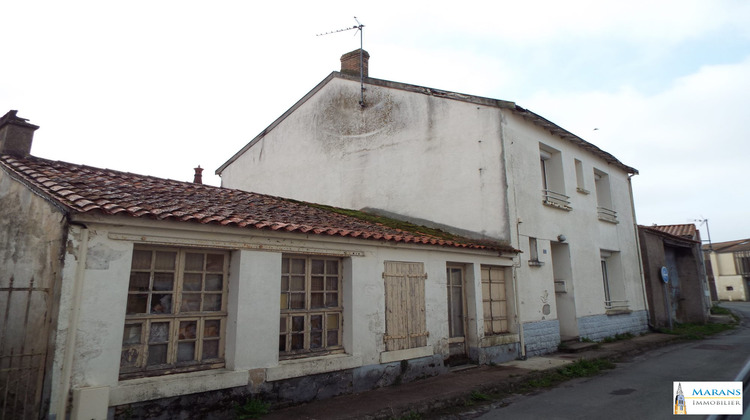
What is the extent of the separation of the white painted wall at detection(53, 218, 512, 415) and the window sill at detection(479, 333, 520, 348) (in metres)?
1.23

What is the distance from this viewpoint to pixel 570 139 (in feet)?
44.3

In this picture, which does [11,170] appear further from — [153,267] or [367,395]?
[367,395]

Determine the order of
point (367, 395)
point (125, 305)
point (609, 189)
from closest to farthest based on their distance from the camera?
point (125, 305)
point (367, 395)
point (609, 189)

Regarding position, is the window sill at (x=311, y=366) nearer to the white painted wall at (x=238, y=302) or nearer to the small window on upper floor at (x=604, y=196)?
the white painted wall at (x=238, y=302)

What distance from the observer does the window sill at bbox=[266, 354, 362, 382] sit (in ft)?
20.3

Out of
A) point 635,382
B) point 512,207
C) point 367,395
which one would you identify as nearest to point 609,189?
point 512,207

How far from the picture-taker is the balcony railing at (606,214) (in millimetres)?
14881

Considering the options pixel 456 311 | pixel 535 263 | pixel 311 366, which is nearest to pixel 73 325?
pixel 311 366

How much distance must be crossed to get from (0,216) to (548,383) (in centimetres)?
931

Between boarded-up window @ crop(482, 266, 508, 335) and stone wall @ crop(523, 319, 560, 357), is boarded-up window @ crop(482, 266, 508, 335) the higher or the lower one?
the higher one

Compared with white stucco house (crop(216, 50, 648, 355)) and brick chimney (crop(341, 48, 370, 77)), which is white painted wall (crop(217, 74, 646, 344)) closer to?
white stucco house (crop(216, 50, 648, 355))

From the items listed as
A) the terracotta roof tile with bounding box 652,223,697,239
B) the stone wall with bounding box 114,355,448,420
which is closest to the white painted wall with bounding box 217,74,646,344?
the stone wall with bounding box 114,355,448,420

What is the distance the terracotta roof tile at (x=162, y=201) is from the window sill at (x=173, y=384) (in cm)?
188

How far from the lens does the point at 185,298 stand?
5.82 meters
